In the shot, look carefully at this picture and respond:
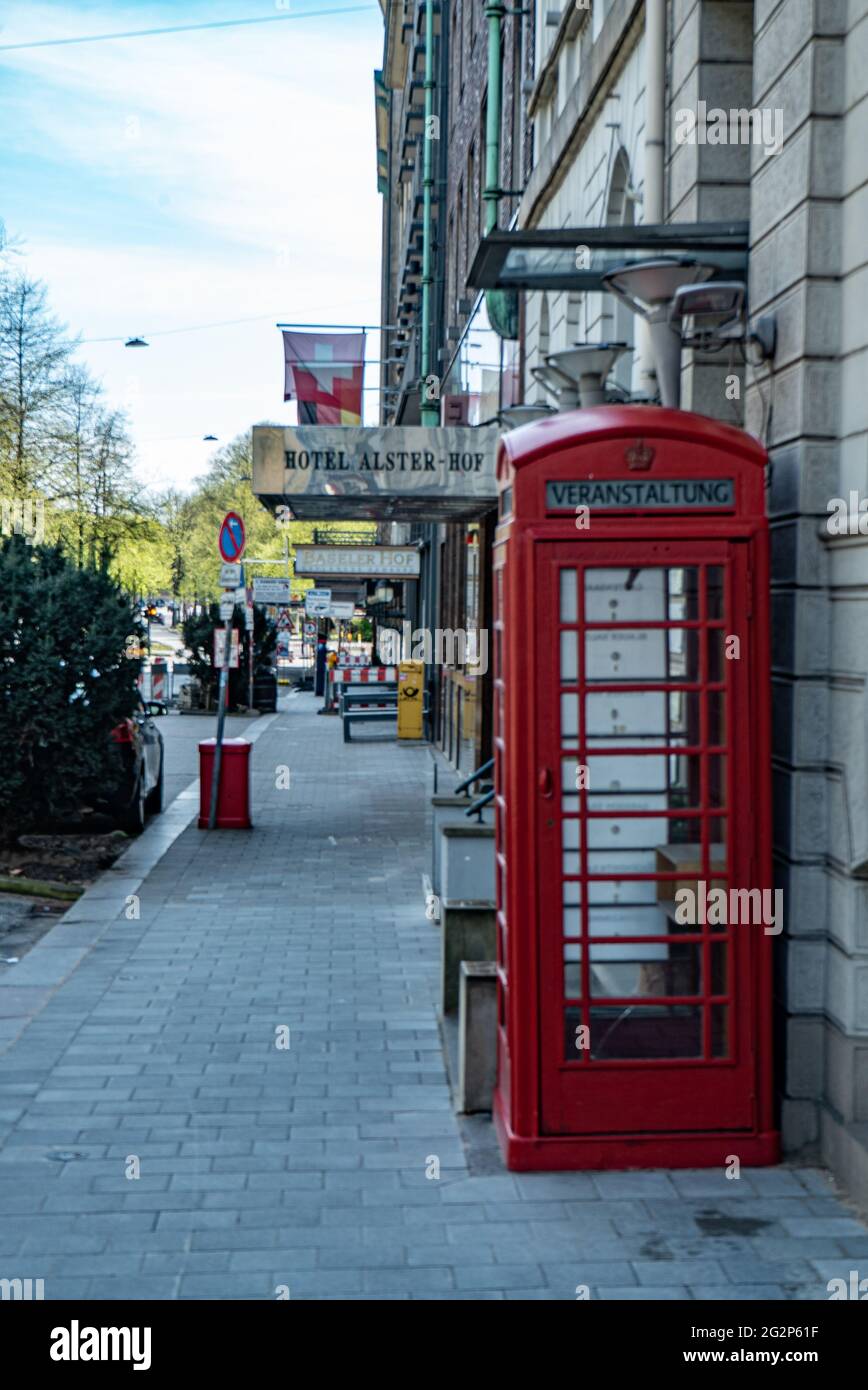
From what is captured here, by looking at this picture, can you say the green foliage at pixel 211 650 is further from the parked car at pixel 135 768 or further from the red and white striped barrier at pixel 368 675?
the parked car at pixel 135 768

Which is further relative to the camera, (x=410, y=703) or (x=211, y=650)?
(x=211, y=650)

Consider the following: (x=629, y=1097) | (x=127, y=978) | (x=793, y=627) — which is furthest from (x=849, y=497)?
(x=127, y=978)

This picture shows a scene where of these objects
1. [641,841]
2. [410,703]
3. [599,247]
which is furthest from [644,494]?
[410,703]

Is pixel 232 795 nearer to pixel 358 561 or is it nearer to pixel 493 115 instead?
pixel 493 115

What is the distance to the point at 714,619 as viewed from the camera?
5.73 m

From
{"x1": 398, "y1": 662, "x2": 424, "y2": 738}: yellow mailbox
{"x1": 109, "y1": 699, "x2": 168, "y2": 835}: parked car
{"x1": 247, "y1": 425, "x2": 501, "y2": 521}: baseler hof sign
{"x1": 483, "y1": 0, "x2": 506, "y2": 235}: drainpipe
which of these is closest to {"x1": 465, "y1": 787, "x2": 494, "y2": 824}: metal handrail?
{"x1": 247, "y1": 425, "x2": 501, "y2": 521}: baseler hof sign

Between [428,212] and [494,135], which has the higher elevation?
[428,212]

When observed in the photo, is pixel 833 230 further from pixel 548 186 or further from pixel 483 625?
pixel 483 625

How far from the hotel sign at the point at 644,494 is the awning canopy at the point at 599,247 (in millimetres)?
1283

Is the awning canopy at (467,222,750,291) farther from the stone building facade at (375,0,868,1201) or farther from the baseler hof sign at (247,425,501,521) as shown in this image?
the baseler hof sign at (247,425,501,521)

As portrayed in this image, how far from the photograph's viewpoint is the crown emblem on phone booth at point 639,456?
570cm

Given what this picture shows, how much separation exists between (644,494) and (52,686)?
9.11m

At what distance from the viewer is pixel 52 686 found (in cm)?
1384

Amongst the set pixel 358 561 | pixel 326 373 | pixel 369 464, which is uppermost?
pixel 326 373
